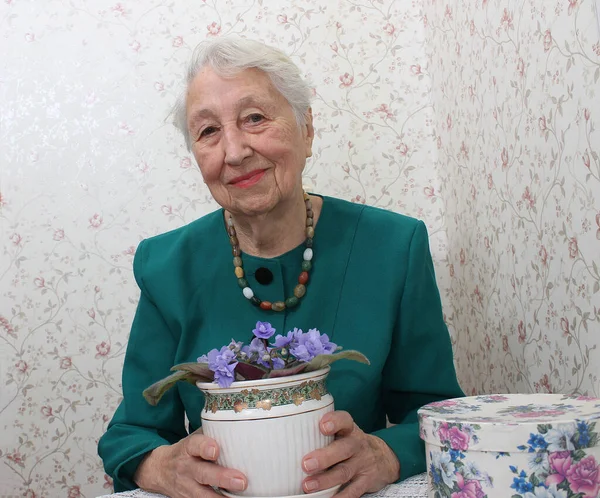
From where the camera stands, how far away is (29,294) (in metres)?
2.02

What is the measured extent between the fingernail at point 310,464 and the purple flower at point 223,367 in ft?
A: 0.43

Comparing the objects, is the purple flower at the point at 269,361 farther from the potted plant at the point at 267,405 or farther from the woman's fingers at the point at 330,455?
the woman's fingers at the point at 330,455

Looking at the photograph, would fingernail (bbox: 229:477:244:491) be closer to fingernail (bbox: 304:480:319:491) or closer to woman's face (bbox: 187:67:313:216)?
fingernail (bbox: 304:480:319:491)

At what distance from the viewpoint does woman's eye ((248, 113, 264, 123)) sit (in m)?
1.25

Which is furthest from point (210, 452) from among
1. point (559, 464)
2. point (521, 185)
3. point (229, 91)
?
point (521, 185)

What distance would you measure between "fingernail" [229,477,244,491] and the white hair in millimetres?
676

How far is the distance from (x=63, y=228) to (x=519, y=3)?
1340 mm

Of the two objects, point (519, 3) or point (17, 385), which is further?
point (17, 385)

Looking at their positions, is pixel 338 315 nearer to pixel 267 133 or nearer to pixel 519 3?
pixel 267 133

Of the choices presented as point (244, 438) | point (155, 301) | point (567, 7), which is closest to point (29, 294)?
point (155, 301)

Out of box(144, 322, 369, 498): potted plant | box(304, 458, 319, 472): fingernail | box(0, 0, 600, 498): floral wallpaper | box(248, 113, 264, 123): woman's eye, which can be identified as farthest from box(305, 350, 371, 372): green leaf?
box(0, 0, 600, 498): floral wallpaper

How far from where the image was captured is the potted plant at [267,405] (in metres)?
0.85

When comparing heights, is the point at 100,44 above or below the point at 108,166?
above

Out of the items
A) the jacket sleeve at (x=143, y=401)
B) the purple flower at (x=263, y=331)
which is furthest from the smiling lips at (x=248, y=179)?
the purple flower at (x=263, y=331)
